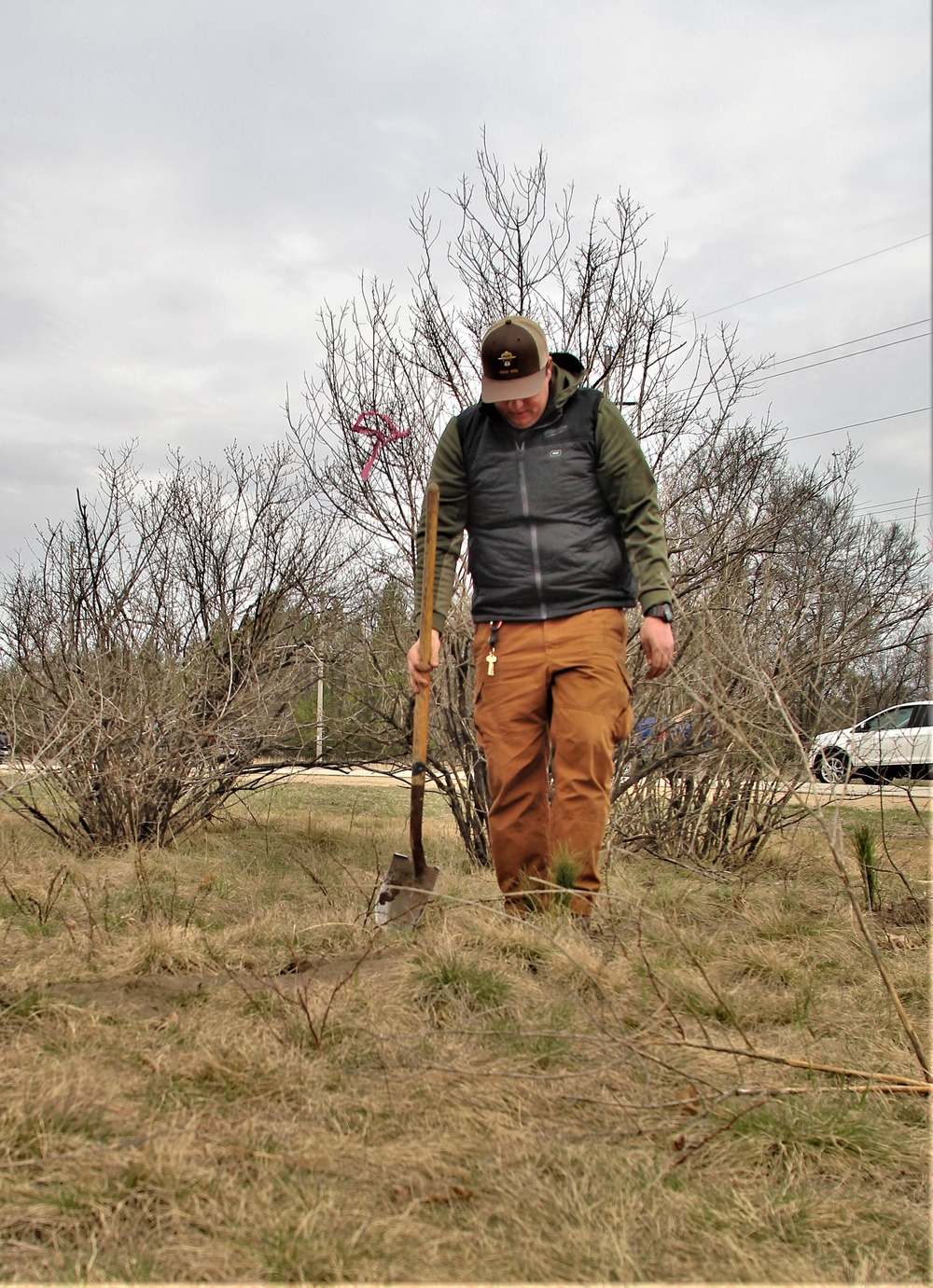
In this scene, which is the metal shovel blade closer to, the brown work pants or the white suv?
the brown work pants

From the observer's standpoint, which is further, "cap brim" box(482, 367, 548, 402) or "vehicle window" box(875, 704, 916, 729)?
"vehicle window" box(875, 704, 916, 729)

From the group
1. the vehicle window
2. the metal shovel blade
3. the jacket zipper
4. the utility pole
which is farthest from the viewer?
the utility pole

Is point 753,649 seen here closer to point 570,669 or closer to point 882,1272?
point 570,669

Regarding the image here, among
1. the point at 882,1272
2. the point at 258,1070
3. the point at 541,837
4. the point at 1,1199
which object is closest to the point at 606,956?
the point at 541,837

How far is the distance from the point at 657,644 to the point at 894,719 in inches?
109

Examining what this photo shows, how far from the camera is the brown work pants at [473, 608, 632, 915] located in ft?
11.0

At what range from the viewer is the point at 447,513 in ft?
12.4

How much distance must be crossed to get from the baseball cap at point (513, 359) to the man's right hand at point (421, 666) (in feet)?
2.88

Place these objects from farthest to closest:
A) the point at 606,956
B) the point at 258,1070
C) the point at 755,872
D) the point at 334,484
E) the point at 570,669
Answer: the point at 334,484 → the point at 755,872 → the point at 570,669 → the point at 606,956 → the point at 258,1070

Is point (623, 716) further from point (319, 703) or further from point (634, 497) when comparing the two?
point (319, 703)

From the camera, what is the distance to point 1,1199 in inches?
60.9

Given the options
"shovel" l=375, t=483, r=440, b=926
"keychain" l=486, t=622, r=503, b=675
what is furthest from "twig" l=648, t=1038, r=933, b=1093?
"keychain" l=486, t=622, r=503, b=675

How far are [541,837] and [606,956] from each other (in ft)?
2.64

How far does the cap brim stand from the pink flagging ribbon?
82.2 inches
